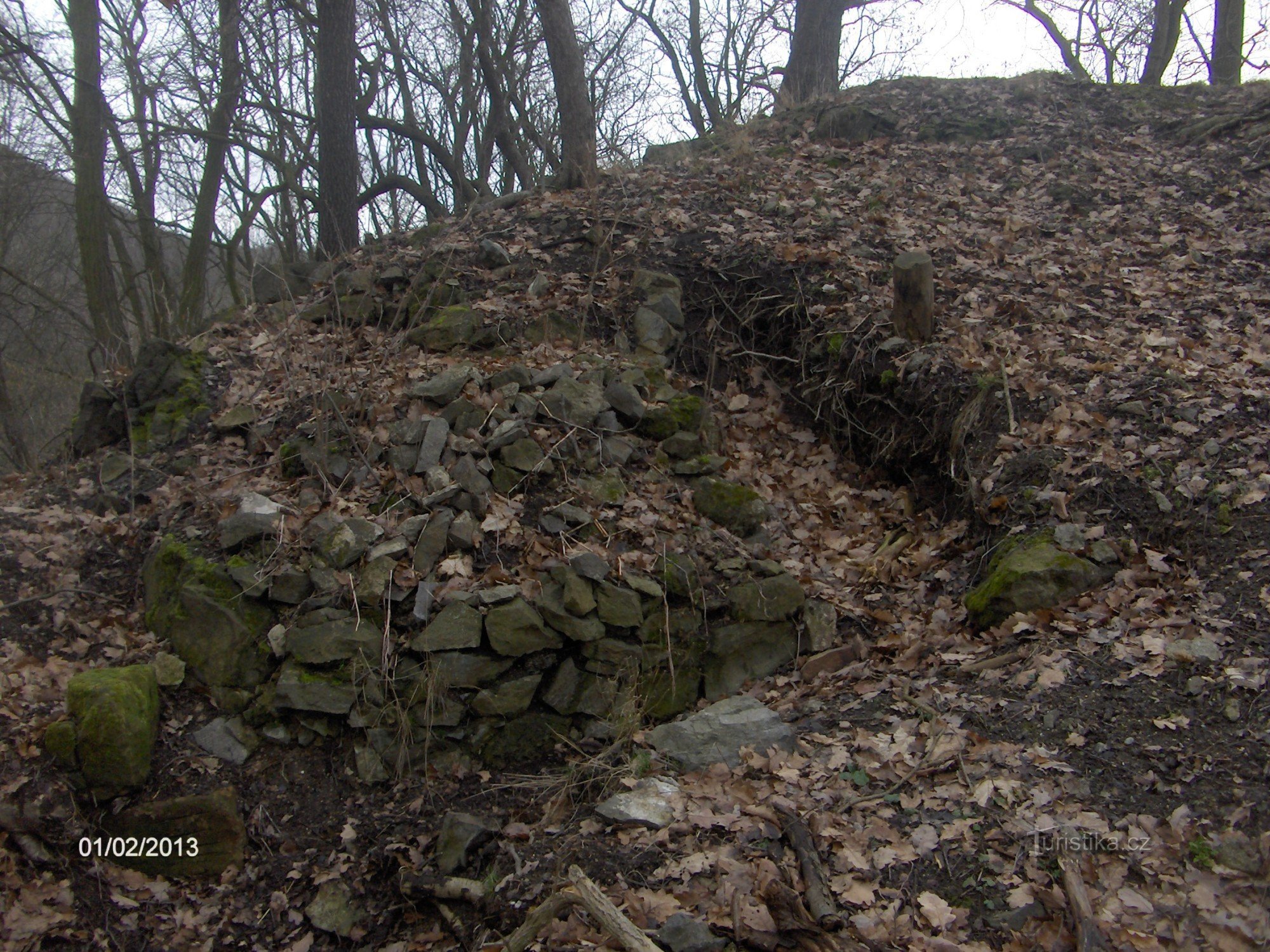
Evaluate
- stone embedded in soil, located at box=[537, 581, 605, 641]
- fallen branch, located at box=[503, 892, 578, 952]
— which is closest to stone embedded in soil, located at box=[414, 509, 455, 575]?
stone embedded in soil, located at box=[537, 581, 605, 641]

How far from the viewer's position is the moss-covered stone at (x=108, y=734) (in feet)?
13.8

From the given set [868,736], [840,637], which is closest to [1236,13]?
[840,637]

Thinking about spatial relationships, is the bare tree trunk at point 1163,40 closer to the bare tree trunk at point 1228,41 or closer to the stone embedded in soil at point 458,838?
the bare tree trunk at point 1228,41

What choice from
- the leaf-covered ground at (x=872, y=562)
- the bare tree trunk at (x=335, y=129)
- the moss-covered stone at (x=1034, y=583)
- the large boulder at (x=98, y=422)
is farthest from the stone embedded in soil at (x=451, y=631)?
the bare tree trunk at (x=335, y=129)

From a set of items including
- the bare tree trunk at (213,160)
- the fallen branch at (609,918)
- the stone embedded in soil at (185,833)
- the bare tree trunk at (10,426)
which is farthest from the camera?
the bare tree trunk at (213,160)

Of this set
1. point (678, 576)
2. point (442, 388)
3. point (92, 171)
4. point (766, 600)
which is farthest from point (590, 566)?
point (92, 171)

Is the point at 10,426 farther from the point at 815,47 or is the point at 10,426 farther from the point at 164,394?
the point at 815,47

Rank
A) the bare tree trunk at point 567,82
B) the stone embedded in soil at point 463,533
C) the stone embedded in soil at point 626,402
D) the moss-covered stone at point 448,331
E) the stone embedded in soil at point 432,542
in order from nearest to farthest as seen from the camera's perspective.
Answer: the stone embedded in soil at point 432,542 → the stone embedded in soil at point 463,533 → the stone embedded in soil at point 626,402 → the moss-covered stone at point 448,331 → the bare tree trunk at point 567,82

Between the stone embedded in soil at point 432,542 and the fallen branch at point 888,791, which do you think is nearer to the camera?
the fallen branch at point 888,791

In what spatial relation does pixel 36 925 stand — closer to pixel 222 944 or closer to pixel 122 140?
pixel 222 944

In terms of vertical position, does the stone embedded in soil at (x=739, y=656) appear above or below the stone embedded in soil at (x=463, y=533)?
below

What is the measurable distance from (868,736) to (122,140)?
14.2 meters

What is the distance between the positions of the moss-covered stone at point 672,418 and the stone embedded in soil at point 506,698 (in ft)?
7.27

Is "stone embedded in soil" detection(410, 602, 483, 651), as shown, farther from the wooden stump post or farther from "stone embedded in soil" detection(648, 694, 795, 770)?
the wooden stump post
